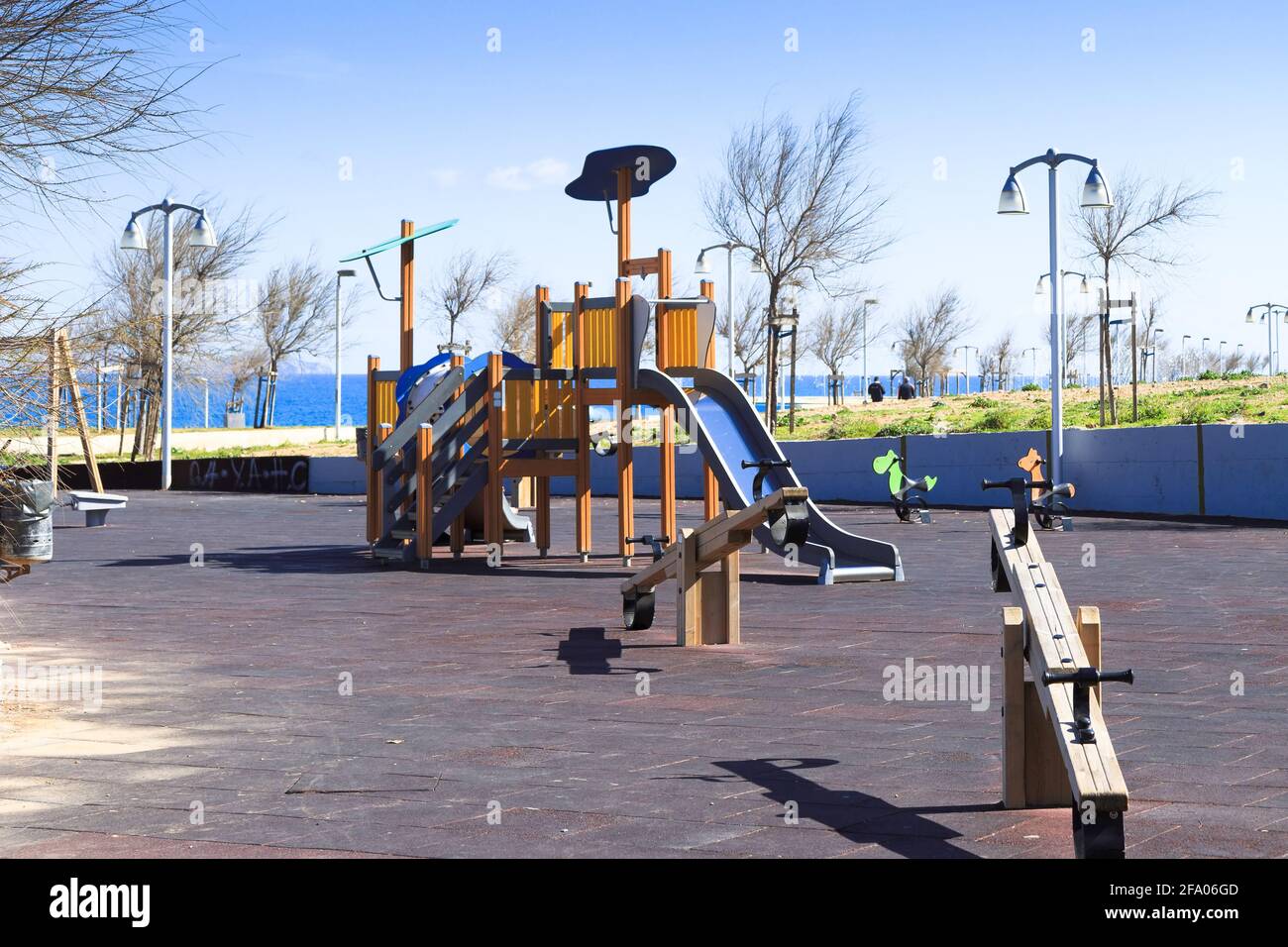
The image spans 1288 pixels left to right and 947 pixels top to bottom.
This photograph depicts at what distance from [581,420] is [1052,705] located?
498 inches

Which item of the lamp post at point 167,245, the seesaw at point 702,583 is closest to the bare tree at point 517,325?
the lamp post at point 167,245

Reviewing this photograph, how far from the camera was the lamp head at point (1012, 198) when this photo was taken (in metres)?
23.8

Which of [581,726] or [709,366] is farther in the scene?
[709,366]

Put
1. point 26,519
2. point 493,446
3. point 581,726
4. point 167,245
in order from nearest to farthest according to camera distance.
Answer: point 581,726 < point 26,519 < point 493,446 < point 167,245

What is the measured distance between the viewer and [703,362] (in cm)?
1739

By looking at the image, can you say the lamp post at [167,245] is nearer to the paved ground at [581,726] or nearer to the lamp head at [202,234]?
the lamp head at [202,234]

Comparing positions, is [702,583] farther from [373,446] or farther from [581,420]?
[373,446]

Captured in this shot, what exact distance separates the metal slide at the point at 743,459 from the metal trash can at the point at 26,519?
251 inches

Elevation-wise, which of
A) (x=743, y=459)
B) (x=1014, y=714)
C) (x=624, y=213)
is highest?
(x=624, y=213)

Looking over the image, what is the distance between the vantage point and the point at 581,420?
56.1ft

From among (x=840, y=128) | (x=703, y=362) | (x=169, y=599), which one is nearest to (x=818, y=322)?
(x=840, y=128)

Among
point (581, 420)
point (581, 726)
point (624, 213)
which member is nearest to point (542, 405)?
point (581, 420)

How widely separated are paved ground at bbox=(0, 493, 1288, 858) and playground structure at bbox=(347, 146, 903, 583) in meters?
2.66

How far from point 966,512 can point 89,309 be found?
75.1ft
